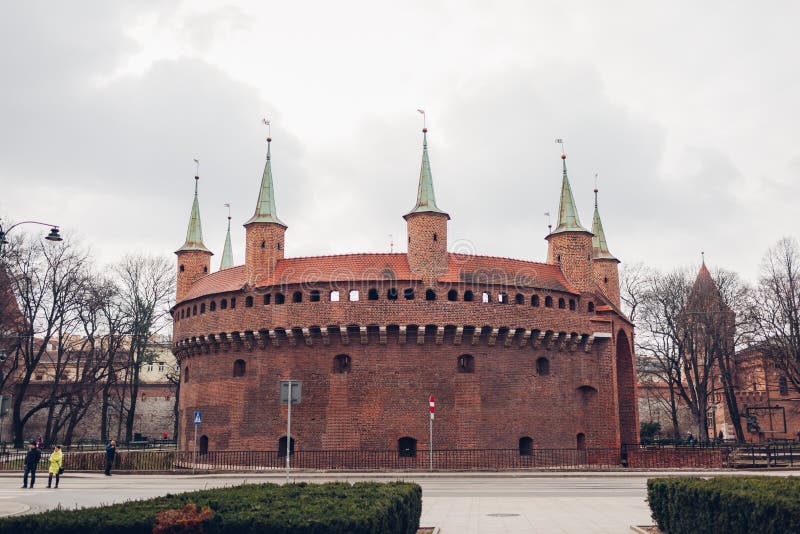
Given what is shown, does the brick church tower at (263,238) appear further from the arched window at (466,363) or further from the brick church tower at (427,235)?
the arched window at (466,363)

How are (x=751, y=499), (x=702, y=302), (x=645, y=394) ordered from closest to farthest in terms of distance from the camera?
(x=751, y=499) < (x=702, y=302) < (x=645, y=394)

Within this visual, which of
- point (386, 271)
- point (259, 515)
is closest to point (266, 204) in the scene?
point (386, 271)

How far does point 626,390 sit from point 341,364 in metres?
17.2

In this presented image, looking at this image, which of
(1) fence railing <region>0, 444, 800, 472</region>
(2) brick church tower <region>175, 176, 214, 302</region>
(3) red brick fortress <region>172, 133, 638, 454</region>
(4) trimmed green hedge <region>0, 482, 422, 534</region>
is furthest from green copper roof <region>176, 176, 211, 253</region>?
(4) trimmed green hedge <region>0, 482, 422, 534</region>

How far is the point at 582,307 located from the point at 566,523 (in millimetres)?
26165

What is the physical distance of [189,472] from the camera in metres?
33.9

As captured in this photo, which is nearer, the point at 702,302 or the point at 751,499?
the point at 751,499

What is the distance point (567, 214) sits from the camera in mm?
42938

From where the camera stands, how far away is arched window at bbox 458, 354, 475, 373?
3775cm

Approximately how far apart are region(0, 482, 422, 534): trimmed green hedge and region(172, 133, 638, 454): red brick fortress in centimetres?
2431

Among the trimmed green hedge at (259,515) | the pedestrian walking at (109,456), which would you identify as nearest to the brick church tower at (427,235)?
the pedestrian walking at (109,456)

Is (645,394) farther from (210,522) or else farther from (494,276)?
(210,522)

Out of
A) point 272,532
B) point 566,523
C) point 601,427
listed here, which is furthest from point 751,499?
point 601,427

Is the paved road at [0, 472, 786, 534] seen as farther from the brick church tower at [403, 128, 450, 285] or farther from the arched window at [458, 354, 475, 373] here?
the brick church tower at [403, 128, 450, 285]
